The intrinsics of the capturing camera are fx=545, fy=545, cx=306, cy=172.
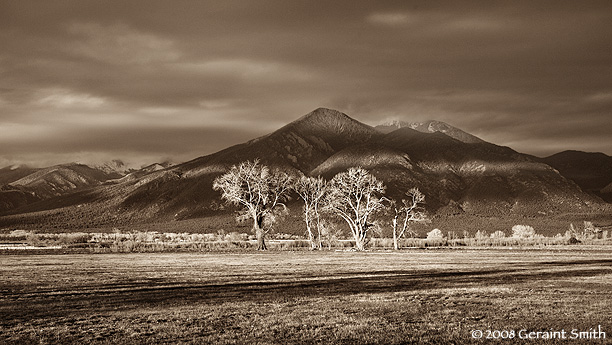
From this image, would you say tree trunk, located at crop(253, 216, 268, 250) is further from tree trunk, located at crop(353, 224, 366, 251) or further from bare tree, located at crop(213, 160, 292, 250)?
tree trunk, located at crop(353, 224, 366, 251)

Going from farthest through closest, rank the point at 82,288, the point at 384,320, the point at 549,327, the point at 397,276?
the point at 397,276, the point at 82,288, the point at 384,320, the point at 549,327

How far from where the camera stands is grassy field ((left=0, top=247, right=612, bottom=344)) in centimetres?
1734

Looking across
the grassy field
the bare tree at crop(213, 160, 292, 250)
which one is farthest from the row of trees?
the grassy field

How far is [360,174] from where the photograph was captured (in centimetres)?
8538

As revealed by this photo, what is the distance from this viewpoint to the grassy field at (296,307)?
17344mm

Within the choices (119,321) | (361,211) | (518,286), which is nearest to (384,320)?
(119,321)

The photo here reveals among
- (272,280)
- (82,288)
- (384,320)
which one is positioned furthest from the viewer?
(272,280)

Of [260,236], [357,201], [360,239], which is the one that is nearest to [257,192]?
[260,236]

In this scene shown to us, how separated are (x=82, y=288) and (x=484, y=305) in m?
20.9

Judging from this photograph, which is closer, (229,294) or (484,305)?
(484,305)

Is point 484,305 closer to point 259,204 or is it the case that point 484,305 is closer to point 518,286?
point 518,286

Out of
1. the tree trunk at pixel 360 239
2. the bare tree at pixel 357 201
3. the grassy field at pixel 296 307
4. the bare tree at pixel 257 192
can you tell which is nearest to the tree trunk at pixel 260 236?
the bare tree at pixel 257 192

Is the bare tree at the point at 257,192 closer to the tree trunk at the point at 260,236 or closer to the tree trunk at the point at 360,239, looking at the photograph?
the tree trunk at the point at 260,236

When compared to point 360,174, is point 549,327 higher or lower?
lower
